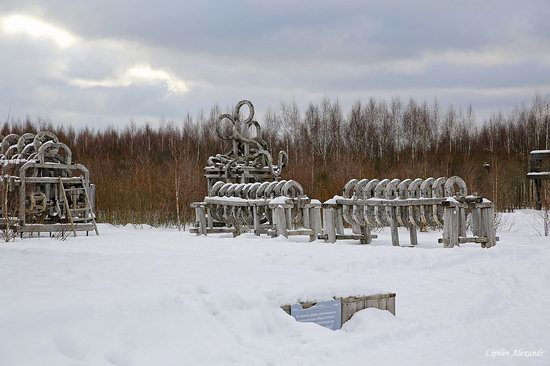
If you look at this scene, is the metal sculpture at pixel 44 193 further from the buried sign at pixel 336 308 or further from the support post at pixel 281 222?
the buried sign at pixel 336 308

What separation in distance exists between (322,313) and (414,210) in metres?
7.24

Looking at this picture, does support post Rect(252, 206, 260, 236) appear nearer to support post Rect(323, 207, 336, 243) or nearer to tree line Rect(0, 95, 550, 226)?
support post Rect(323, 207, 336, 243)

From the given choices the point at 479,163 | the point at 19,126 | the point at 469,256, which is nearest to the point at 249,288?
the point at 469,256

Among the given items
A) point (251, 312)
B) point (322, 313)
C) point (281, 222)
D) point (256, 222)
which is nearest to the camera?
point (251, 312)

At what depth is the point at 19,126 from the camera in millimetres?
40281

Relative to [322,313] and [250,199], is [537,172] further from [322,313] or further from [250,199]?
[322,313]

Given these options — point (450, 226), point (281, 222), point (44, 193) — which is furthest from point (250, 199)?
point (44, 193)

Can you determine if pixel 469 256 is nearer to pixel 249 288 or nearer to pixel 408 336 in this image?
pixel 408 336

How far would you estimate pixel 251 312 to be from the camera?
6504 millimetres

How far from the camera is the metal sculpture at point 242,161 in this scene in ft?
61.4

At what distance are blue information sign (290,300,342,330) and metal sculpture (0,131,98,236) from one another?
1142 centimetres

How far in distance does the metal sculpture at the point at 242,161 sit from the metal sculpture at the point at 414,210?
4241mm

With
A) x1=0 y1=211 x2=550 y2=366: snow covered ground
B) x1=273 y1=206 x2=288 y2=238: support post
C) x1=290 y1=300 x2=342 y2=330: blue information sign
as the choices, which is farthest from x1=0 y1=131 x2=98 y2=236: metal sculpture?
x1=290 y1=300 x2=342 y2=330: blue information sign

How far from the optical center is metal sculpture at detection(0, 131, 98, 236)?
57.2 ft
